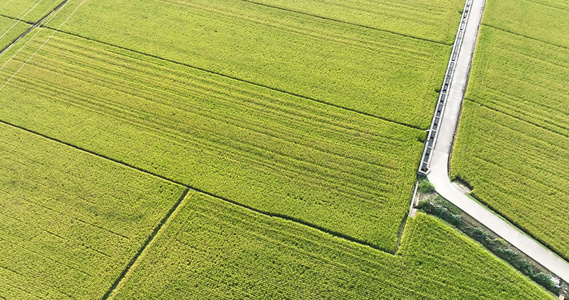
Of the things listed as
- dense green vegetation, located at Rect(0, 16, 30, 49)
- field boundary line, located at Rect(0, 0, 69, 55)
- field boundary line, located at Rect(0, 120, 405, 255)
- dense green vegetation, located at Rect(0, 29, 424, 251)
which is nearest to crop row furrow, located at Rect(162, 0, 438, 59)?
dense green vegetation, located at Rect(0, 29, 424, 251)

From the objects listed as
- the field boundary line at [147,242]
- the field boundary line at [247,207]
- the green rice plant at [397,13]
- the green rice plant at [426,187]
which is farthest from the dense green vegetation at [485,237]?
the green rice plant at [397,13]

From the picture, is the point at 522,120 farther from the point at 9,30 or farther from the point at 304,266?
the point at 9,30

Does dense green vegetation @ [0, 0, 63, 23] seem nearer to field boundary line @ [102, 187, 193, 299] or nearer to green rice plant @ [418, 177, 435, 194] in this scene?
field boundary line @ [102, 187, 193, 299]

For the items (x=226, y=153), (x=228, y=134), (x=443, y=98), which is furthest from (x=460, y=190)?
(x=228, y=134)

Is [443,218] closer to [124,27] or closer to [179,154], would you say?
[179,154]

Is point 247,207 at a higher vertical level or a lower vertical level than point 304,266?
higher
